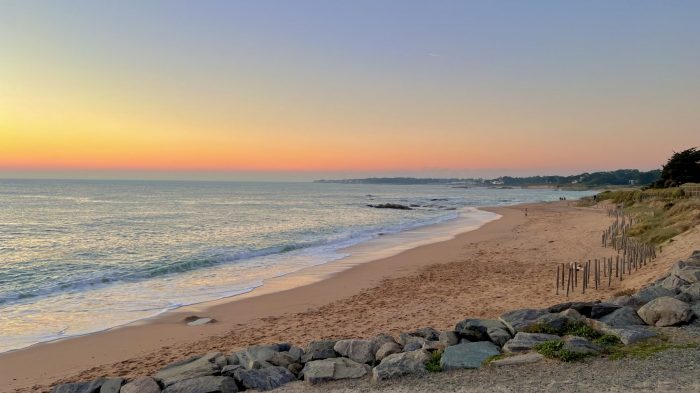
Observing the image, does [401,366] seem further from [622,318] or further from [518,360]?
[622,318]

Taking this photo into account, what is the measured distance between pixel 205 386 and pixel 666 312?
7943mm

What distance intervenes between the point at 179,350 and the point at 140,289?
8.65 metres

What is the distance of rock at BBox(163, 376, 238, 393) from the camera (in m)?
7.37

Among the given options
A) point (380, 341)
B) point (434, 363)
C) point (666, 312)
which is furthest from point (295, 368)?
point (666, 312)

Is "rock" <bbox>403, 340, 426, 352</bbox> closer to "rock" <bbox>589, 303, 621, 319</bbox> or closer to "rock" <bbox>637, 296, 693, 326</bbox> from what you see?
"rock" <bbox>589, 303, 621, 319</bbox>

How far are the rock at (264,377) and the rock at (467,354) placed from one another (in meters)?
2.45

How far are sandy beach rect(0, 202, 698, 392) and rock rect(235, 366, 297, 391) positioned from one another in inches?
A: 127

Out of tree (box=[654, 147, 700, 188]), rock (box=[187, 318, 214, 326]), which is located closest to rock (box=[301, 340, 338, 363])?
rock (box=[187, 318, 214, 326])

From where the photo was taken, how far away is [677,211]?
89.5 ft

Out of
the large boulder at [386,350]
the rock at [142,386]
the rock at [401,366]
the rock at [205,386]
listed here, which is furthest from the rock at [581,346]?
the rock at [142,386]

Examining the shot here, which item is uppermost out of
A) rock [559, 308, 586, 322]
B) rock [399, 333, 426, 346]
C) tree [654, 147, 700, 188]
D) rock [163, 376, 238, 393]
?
tree [654, 147, 700, 188]

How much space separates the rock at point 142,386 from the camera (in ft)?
25.0

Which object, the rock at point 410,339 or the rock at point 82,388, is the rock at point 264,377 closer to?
the rock at point 410,339

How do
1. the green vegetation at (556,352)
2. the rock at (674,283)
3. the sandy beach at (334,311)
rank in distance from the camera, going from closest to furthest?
the green vegetation at (556,352), the sandy beach at (334,311), the rock at (674,283)
